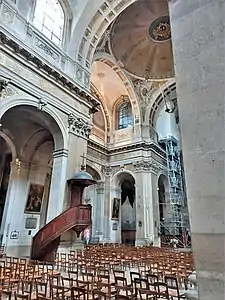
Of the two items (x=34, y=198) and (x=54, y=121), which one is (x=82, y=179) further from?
(x=34, y=198)

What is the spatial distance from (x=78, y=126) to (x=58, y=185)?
11.0 feet

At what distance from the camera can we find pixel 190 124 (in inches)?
73.8

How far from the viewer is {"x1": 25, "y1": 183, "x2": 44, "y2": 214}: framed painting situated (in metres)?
12.9

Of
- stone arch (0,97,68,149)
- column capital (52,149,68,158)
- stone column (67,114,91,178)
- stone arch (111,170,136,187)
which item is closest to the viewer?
stone arch (0,97,68,149)

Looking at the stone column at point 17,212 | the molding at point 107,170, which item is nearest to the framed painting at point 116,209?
the molding at point 107,170

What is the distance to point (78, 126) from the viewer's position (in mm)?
12219

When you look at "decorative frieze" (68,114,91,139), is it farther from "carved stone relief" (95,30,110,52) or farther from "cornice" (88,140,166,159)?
"carved stone relief" (95,30,110,52)

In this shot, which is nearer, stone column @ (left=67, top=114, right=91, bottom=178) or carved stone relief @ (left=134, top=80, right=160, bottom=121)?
stone column @ (left=67, top=114, right=91, bottom=178)

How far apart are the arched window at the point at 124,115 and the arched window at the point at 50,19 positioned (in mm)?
10549

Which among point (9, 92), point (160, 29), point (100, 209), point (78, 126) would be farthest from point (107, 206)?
point (160, 29)

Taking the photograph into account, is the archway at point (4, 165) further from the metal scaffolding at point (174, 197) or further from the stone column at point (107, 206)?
the metal scaffolding at point (174, 197)

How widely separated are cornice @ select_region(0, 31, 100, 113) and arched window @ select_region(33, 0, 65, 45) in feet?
7.56

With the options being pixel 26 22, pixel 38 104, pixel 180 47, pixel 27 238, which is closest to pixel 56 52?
pixel 26 22

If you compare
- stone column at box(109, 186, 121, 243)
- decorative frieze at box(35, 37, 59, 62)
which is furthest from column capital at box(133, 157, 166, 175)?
decorative frieze at box(35, 37, 59, 62)
